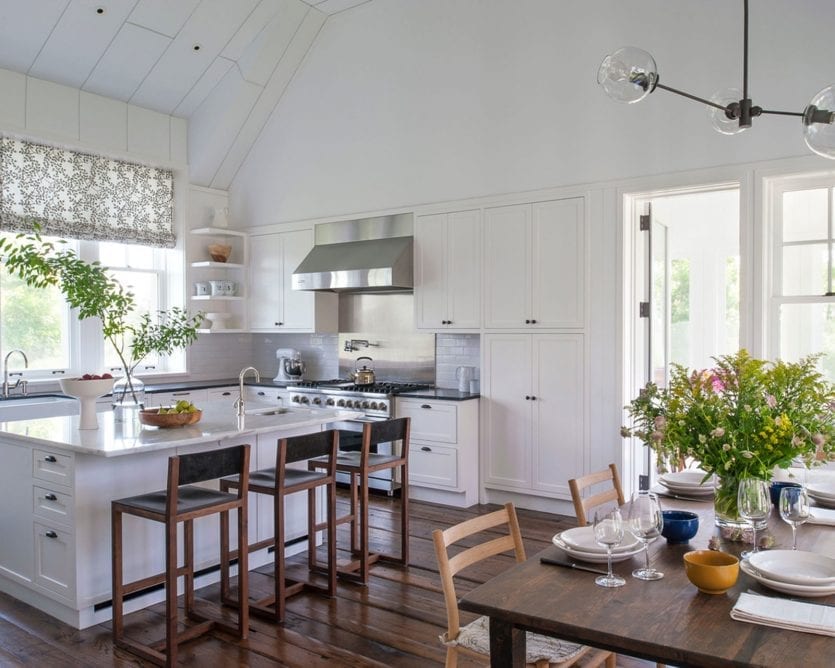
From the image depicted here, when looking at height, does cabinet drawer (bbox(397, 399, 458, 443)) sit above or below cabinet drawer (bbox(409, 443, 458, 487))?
above

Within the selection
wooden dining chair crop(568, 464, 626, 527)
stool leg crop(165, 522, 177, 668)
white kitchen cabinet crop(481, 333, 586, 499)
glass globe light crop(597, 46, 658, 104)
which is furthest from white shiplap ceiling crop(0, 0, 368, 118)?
wooden dining chair crop(568, 464, 626, 527)

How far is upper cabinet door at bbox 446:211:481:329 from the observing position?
5812 millimetres

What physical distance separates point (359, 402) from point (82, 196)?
320 centimetres

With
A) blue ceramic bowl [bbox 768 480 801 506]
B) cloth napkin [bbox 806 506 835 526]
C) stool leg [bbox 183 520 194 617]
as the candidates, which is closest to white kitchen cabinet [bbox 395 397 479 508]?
stool leg [bbox 183 520 194 617]

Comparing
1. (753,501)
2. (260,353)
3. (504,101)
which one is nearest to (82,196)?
(260,353)

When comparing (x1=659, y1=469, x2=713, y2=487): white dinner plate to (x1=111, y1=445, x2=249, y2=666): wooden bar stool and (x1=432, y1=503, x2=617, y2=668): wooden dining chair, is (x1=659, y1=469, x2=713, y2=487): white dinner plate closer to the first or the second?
(x1=432, y1=503, x2=617, y2=668): wooden dining chair

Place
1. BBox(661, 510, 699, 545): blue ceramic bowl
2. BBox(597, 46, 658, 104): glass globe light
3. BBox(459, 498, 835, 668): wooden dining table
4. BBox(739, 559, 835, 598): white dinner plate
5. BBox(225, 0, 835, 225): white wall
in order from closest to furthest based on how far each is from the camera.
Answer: BBox(459, 498, 835, 668): wooden dining table → BBox(739, 559, 835, 598): white dinner plate → BBox(661, 510, 699, 545): blue ceramic bowl → BBox(597, 46, 658, 104): glass globe light → BBox(225, 0, 835, 225): white wall

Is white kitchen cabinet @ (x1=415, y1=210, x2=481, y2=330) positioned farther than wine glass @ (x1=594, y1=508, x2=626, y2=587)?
Yes

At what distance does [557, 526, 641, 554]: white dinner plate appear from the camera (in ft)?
6.80

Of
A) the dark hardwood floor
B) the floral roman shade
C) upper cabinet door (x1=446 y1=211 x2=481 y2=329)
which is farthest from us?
the floral roman shade

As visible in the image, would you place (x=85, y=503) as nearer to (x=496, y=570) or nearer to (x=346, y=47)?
(x=496, y=570)

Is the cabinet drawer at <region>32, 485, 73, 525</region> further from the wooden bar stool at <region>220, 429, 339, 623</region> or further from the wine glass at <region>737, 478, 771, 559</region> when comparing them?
the wine glass at <region>737, 478, 771, 559</region>

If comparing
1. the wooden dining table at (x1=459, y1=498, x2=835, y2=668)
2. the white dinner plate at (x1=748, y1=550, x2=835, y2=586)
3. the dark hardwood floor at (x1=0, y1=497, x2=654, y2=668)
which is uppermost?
the white dinner plate at (x1=748, y1=550, x2=835, y2=586)

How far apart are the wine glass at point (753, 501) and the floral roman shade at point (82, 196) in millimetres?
5754
